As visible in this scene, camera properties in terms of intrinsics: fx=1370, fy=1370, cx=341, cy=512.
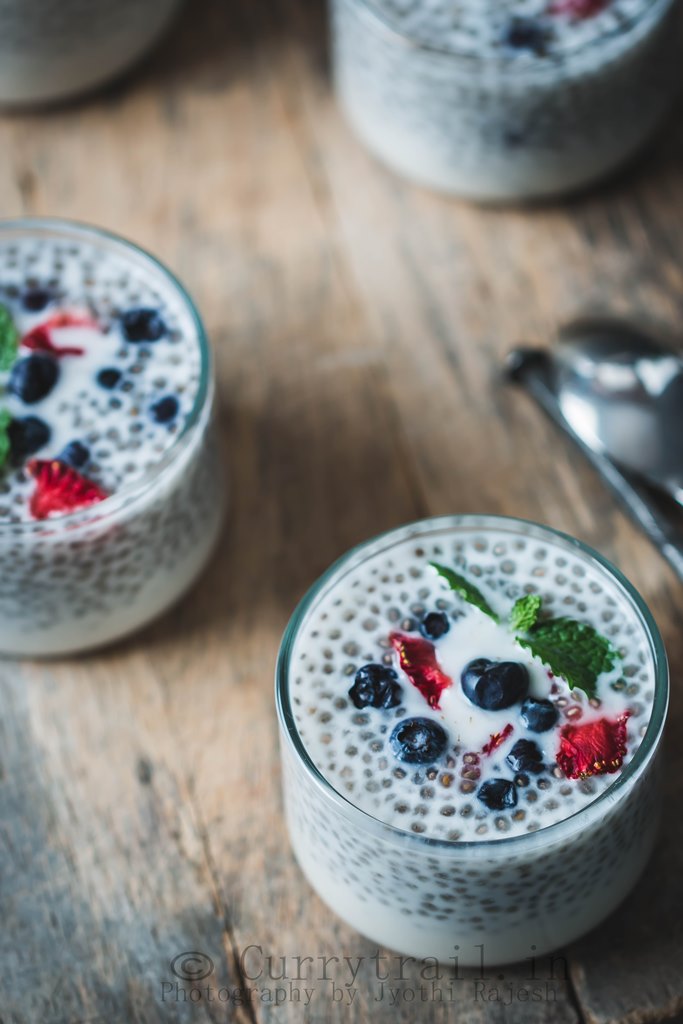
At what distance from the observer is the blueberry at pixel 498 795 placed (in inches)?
41.3

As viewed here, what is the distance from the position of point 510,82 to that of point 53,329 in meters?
0.54

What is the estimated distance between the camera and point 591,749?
1.06 m

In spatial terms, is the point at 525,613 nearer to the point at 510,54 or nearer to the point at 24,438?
the point at 24,438

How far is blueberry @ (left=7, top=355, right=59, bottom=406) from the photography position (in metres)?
1.26

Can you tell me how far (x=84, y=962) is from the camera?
119 centimetres

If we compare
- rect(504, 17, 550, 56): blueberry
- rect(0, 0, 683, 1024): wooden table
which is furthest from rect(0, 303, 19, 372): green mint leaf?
rect(504, 17, 550, 56): blueberry

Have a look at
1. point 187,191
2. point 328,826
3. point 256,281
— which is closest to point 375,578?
point 328,826

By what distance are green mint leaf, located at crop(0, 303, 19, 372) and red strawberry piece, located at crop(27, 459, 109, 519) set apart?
0.12 meters

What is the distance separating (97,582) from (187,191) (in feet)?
1.89

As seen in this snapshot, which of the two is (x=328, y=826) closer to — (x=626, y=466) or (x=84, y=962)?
(x=84, y=962)

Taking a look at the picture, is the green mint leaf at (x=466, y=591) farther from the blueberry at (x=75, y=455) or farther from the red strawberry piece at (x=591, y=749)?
the blueberry at (x=75, y=455)

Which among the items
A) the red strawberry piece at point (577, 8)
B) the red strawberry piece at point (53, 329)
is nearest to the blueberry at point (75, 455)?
the red strawberry piece at point (53, 329)

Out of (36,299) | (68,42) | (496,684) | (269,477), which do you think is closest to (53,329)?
(36,299)

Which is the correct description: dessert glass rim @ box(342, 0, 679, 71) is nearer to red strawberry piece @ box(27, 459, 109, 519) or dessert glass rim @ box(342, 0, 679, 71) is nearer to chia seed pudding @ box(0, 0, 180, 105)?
chia seed pudding @ box(0, 0, 180, 105)
